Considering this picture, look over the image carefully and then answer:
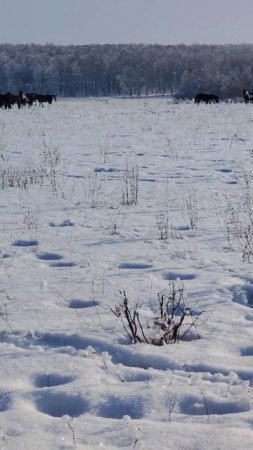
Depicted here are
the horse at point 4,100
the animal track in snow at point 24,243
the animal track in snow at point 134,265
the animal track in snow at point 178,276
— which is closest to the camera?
the animal track in snow at point 178,276

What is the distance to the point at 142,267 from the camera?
5414mm

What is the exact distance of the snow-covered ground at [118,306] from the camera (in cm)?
266

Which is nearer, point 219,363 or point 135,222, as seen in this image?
point 219,363

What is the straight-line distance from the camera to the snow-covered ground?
2.66m

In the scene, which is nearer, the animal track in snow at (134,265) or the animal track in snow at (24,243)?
the animal track in snow at (134,265)

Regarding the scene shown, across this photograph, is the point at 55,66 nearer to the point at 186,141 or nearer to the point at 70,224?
the point at 186,141

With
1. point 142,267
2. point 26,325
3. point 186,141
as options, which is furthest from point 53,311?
point 186,141

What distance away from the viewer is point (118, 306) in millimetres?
4250

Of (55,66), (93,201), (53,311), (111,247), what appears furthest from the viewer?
(55,66)

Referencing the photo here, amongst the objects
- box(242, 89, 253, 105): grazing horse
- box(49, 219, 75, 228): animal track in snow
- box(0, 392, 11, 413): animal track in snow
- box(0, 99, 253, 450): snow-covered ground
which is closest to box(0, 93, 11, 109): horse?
box(242, 89, 253, 105): grazing horse

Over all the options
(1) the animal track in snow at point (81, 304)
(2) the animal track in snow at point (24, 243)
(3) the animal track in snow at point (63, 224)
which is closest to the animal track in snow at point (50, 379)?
(1) the animal track in snow at point (81, 304)

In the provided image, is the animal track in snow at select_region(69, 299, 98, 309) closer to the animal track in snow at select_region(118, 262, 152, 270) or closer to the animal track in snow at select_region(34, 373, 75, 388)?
the animal track in snow at select_region(118, 262, 152, 270)

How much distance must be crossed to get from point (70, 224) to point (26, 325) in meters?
3.32

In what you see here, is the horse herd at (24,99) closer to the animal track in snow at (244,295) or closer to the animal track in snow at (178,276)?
the animal track in snow at (178,276)
